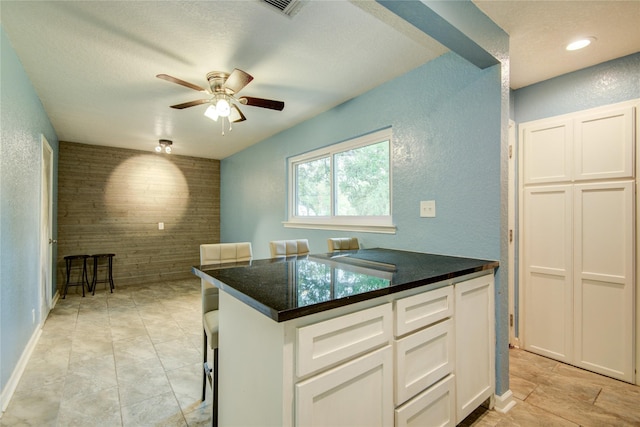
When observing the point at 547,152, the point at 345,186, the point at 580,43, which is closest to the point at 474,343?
the point at 547,152

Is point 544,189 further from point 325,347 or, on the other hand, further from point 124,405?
point 124,405

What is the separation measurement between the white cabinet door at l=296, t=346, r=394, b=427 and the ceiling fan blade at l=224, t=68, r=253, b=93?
1789 millimetres

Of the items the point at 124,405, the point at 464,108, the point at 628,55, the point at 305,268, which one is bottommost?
the point at 124,405

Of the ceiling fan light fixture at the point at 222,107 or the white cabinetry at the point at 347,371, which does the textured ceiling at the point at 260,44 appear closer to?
the ceiling fan light fixture at the point at 222,107

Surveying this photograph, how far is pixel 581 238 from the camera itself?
7.43ft

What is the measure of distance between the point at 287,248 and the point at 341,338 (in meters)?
1.41

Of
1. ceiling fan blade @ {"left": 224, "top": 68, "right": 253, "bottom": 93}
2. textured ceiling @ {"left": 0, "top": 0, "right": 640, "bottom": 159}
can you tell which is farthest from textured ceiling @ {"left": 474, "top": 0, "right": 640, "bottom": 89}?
ceiling fan blade @ {"left": 224, "top": 68, "right": 253, "bottom": 93}

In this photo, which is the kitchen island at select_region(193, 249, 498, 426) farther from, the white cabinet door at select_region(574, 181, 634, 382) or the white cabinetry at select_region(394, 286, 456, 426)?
the white cabinet door at select_region(574, 181, 634, 382)

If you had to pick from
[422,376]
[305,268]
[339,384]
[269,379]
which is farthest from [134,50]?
[422,376]

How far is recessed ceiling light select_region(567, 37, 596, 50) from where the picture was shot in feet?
6.20

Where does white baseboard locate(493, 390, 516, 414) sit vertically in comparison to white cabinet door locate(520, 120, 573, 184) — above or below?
below

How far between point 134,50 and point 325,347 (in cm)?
232

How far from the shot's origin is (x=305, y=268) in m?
1.59

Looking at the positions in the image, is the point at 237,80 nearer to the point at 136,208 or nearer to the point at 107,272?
the point at 136,208
